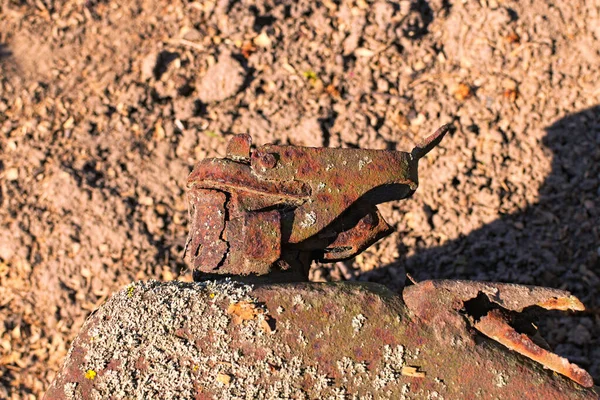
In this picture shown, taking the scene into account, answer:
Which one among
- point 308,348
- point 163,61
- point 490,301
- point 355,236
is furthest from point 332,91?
point 308,348

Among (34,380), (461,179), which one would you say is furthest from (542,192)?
(34,380)

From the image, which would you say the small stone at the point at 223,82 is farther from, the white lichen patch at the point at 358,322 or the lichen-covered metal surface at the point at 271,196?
the white lichen patch at the point at 358,322

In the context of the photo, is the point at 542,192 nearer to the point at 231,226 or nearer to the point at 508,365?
the point at 508,365

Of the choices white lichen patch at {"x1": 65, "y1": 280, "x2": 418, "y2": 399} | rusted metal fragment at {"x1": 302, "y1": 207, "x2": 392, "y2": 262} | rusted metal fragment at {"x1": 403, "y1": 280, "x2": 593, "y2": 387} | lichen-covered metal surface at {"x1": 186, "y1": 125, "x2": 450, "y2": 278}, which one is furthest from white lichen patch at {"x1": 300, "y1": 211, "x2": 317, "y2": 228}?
rusted metal fragment at {"x1": 403, "y1": 280, "x2": 593, "y2": 387}

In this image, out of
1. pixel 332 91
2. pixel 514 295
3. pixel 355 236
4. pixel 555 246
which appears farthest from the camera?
pixel 332 91

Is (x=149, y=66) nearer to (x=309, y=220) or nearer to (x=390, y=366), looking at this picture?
(x=309, y=220)

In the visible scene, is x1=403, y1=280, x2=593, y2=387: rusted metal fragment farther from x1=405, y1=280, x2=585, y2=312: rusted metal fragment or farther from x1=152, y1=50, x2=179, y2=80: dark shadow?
x1=152, y1=50, x2=179, y2=80: dark shadow

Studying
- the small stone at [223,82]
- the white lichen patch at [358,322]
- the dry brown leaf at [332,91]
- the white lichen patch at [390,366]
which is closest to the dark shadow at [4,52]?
the small stone at [223,82]
